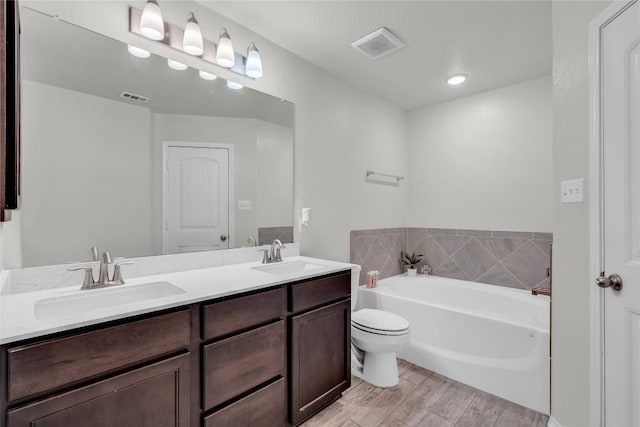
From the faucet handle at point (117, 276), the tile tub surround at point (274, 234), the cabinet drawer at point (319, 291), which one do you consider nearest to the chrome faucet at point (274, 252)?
the tile tub surround at point (274, 234)

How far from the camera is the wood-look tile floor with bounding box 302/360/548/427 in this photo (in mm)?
→ 1818

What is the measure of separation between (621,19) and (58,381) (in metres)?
2.43

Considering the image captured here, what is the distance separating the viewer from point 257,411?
1501 mm

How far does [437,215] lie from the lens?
3.55 m

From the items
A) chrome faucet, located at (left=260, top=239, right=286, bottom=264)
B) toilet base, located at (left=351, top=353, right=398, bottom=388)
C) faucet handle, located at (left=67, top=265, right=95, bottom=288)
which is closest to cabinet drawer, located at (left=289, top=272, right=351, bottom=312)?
chrome faucet, located at (left=260, top=239, right=286, bottom=264)

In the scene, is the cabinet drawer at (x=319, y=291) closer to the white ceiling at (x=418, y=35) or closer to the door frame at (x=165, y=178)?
the door frame at (x=165, y=178)

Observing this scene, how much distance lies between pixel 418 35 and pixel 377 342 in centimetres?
216

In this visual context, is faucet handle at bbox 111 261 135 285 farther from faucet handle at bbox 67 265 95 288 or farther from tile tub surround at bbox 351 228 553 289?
tile tub surround at bbox 351 228 553 289

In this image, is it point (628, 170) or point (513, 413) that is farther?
point (513, 413)

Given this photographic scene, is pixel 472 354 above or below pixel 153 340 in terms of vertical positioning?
below

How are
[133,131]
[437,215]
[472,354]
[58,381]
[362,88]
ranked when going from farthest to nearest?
[437,215] → [362,88] → [472,354] → [133,131] → [58,381]

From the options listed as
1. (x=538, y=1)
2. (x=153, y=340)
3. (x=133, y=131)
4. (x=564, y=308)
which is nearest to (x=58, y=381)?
(x=153, y=340)

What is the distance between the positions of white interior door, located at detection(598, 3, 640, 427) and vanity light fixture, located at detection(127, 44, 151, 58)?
2216 mm

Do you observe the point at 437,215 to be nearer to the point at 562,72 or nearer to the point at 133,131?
the point at 562,72
